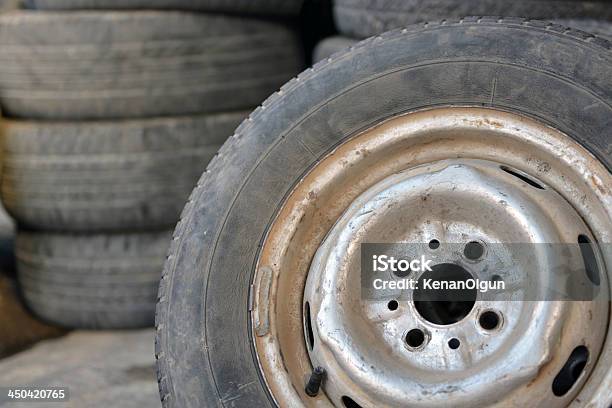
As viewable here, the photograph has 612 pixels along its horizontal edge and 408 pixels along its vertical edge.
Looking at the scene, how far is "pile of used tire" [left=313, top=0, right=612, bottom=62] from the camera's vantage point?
6.60 ft

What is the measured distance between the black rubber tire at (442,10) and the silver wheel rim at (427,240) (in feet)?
1.99

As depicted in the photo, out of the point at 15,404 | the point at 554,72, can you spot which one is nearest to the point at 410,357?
the point at 554,72

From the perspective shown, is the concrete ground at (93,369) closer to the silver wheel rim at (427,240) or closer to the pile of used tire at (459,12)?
the silver wheel rim at (427,240)

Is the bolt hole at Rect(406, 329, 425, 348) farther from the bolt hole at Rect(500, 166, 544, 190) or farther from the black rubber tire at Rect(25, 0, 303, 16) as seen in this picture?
the black rubber tire at Rect(25, 0, 303, 16)

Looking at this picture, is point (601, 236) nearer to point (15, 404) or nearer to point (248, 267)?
point (248, 267)

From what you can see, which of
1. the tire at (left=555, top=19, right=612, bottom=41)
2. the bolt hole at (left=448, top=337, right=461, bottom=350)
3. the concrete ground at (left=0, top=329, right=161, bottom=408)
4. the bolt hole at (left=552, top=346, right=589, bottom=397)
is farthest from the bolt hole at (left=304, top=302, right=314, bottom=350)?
the tire at (left=555, top=19, right=612, bottom=41)

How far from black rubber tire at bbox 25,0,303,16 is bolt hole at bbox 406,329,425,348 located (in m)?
1.38

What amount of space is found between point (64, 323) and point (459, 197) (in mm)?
1739

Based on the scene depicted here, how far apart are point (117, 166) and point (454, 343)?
1433 millimetres

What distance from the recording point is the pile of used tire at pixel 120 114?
8.11ft

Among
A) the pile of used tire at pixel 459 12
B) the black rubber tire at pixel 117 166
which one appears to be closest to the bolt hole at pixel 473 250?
the pile of used tire at pixel 459 12

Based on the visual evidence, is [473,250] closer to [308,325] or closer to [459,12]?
[308,325]

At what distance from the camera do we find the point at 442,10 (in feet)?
6.91

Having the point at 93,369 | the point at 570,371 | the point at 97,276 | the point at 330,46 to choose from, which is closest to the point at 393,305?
the point at 570,371
